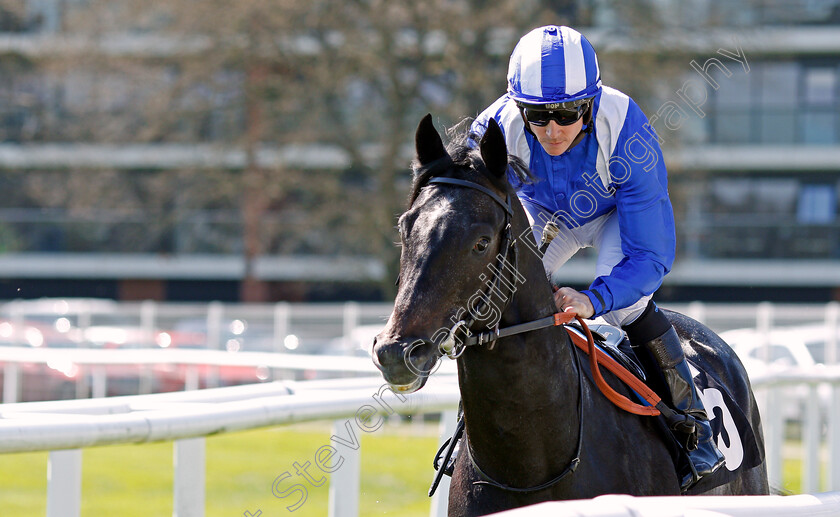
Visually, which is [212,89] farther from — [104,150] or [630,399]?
[630,399]

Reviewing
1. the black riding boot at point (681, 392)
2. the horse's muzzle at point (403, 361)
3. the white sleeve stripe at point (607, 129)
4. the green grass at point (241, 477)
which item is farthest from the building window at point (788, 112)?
the horse's muzzle at point (403, 361)

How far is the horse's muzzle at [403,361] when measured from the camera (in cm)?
262

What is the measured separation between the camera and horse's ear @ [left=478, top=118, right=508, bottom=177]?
3047 millimetres

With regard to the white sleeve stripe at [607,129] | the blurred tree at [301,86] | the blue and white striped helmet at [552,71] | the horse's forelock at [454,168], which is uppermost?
the blurred tree at [301,86]

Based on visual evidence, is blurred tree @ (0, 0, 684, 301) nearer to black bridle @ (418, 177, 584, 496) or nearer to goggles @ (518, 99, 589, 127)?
goggles @ (518, 99, 589, 127)

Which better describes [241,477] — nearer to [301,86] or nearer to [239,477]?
[239,477]

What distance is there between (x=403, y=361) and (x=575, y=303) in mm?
819

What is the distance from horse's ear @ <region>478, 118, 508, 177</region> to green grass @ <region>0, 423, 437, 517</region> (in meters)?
4.00

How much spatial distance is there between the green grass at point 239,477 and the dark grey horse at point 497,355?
11.8 ft

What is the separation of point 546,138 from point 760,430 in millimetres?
1880

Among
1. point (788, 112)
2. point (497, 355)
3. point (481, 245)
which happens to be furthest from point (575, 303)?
point (788, 112)

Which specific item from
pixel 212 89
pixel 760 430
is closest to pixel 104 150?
pixel 212 89

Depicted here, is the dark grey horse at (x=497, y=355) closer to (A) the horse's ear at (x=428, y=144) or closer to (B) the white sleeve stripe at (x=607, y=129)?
(A) the horse's ear at (x=428, y=144)

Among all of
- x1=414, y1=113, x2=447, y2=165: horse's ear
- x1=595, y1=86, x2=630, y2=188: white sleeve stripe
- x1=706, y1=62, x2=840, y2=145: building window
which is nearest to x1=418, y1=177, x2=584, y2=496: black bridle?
x1=414, y1=113, x2=447, y2=165: horse's ear
